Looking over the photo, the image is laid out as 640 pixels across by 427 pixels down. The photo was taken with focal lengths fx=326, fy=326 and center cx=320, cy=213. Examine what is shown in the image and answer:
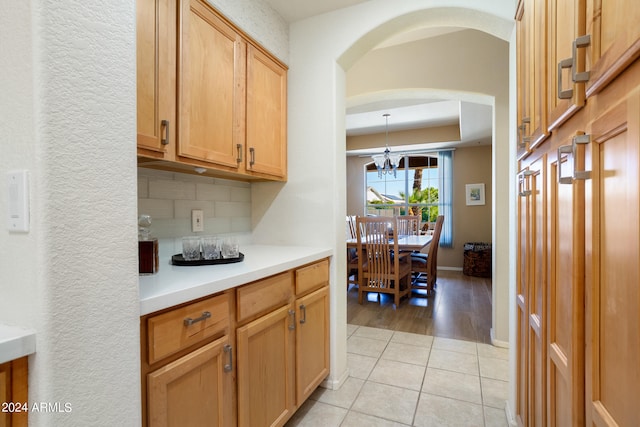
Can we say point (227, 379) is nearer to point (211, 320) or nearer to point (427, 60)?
point (211, 320)

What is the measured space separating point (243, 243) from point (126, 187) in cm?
144

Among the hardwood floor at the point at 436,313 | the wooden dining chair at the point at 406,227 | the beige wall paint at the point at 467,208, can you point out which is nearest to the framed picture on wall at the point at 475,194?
the beige wall paint at the point at 467,208

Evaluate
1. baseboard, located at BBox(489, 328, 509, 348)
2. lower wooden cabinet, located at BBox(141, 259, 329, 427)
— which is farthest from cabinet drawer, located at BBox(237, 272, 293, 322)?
baseboard, located at BBox(489, 328, 509, 348)

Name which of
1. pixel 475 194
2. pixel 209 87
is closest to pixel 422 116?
pixel 475 194

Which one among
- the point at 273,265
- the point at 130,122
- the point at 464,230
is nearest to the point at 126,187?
the point at 130,122

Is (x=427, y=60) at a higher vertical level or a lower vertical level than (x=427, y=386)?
higher

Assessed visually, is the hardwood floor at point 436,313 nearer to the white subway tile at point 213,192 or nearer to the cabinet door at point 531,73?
the white subway tile at point 213,192

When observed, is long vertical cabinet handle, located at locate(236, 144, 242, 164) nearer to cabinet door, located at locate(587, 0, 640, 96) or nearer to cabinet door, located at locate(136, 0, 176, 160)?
cabinet door, located at locate(136, 0, 176, 160)

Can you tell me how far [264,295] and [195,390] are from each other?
1.50 ft

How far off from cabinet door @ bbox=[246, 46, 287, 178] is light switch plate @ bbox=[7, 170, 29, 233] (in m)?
1.21

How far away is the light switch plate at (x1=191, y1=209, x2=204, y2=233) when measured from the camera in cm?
187

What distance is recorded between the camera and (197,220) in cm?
190

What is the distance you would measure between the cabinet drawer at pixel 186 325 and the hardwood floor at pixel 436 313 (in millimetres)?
2376

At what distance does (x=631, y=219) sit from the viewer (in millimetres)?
557
